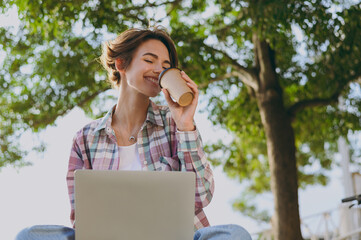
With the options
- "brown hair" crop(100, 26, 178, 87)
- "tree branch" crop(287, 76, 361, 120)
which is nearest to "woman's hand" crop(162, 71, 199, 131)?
"brown hair" crop(100, 26, 178, 87)

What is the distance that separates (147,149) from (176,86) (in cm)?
39

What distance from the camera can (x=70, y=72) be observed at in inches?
224

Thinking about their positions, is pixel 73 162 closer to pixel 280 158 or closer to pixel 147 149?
pixel 147 149

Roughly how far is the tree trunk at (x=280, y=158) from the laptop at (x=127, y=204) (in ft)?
12.6

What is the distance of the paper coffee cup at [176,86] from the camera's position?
1.78 metres

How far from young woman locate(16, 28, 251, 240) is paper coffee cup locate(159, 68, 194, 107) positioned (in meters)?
0.05

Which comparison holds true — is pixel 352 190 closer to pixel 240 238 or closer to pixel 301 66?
pixel 301 66

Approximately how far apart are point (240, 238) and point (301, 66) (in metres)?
5.16

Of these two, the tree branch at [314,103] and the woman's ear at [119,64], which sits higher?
the tree branch at [314,103]

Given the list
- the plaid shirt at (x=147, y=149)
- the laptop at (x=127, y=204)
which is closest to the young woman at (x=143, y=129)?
the plaid shirt at (x=147, y=149)

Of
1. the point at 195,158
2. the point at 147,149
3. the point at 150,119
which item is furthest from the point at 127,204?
the point at 150,119

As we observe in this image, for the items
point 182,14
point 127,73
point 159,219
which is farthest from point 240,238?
point 182,14

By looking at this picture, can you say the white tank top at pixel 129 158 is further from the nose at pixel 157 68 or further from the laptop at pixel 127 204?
the laptop at pixel 127 204

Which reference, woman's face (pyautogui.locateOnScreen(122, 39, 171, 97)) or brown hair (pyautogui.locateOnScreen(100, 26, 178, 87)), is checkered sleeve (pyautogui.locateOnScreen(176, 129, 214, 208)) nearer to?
woman's face (pyautogui.locateOnScreen(122, 39, 171, 97))
